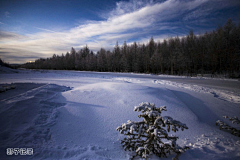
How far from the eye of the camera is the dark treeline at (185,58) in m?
28.0

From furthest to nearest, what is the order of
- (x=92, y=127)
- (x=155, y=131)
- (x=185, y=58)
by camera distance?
(x=185, y=58) → (x=92, y=127) → (x=155, y=131)

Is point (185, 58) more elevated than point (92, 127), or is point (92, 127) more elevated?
point (185, 58)

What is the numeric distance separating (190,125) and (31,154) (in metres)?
4.68

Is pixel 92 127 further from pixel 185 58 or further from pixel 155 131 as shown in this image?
pixel 185 58

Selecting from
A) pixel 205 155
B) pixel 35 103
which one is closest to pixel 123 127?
pixel 205 155

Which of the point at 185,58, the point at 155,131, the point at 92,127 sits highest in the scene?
the point at 185,58

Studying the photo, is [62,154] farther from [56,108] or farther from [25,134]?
[56,108]

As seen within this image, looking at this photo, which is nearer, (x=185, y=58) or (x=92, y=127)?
(x=92, y=127)

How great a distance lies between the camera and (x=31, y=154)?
2385 mm

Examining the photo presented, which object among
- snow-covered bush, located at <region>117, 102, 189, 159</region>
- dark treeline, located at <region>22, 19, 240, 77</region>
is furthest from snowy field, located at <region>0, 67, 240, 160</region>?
dark treeline, located at <region>22, 19, 240, 77</region>

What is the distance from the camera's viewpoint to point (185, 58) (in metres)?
34.5

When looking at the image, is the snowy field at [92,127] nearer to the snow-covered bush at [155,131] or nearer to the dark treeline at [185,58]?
the snow-covered bush at [155,131]

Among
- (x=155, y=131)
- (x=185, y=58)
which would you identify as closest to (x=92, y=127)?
(x=155, y=131)

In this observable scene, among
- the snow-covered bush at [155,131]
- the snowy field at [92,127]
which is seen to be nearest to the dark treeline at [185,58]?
the snowy field at [92,127]
